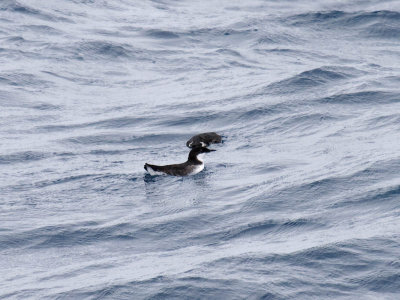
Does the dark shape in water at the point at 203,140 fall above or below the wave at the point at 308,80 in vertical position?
below

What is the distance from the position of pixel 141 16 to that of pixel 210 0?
297 centimetres

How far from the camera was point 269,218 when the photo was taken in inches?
520

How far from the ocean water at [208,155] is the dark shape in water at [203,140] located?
0.29 m

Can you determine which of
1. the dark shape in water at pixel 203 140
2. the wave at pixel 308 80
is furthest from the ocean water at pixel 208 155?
the dark shape in water at pixel 203 140

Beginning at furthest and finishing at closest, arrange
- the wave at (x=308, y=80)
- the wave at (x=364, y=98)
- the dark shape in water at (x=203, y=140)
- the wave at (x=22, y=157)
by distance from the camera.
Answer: the wave at (x=308, y=80)
the wave at (x=364, y=98)
the dark shape in water at (x=203, y=140)
the wave at (x=22, y=157)

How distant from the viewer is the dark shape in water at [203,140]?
17.4m

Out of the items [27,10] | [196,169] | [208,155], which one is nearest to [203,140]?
[208,155]

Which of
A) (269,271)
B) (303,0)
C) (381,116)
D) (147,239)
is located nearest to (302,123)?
(381,116)

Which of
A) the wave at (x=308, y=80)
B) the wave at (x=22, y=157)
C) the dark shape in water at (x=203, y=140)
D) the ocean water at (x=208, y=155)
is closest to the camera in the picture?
the ocean water at (x=208, y=155)

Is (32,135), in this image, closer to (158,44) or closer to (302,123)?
(302,123)

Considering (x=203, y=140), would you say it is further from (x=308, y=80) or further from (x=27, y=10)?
(x=27, y=10)

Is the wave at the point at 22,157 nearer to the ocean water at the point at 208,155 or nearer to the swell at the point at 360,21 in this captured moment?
the ocean water at the point at 208,155

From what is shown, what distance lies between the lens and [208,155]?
55.9ft

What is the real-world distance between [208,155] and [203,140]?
19.1 inches
